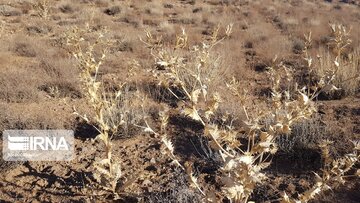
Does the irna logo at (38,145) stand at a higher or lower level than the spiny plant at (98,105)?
lower

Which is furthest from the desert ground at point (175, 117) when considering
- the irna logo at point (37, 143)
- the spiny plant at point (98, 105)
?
the irna logo at point (37, 143)

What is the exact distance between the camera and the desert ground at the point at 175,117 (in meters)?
2.40

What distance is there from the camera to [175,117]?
4980mm

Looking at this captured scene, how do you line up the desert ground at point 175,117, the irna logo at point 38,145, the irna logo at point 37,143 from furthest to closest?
1. the irna logo at point 37,143
2. the irna logo at point 38,145
3. the desert ground at point 175,117

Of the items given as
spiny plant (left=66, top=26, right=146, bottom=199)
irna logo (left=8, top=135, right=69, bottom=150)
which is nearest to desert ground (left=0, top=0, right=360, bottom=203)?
spiny plant (left=66, top=26, right=146, bottom=199)

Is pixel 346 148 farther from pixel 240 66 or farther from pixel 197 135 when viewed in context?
pixel 240 66

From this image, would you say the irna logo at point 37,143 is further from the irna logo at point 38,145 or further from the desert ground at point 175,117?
the desert ground at point 175,117

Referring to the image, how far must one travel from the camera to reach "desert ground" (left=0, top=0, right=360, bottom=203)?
240 centimetres

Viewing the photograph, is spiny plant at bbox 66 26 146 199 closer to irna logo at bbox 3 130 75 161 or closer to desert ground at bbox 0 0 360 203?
desert ground at bbox 0 0 360 203

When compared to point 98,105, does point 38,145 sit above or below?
below

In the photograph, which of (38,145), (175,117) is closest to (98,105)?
(38,145)

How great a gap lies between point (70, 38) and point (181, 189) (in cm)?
157

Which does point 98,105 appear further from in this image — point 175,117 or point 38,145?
point 175,117

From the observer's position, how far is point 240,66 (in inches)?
284
